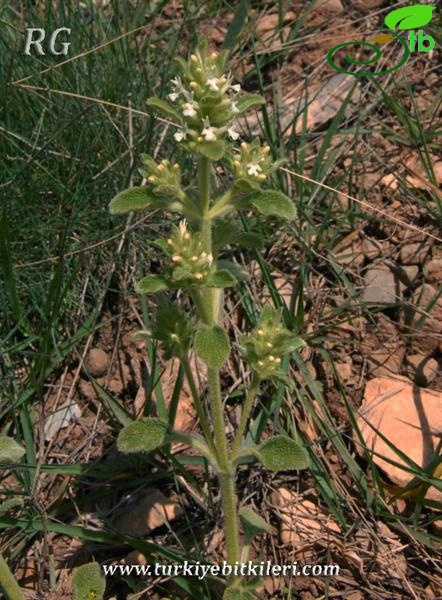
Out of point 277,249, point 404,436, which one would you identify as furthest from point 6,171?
point 404,436

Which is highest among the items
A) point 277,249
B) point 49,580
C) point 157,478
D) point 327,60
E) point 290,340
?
point 327,60

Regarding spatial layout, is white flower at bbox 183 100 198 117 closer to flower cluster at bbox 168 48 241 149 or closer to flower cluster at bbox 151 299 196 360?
flower cluster at bbox 168 48 241 149

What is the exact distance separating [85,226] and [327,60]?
1.56 meters

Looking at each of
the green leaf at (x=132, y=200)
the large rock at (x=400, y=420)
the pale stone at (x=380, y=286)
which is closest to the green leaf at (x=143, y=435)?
the green leaf at (x=132, y=200)

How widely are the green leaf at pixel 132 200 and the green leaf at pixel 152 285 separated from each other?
0.21m

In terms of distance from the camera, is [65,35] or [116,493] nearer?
[116,493]

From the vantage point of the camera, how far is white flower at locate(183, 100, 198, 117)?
7.25 feet

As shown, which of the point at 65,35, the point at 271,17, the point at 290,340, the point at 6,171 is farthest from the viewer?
the point at 271,17

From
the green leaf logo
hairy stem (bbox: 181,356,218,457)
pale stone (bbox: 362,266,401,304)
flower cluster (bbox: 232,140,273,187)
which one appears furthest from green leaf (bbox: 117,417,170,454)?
the green leaf logo

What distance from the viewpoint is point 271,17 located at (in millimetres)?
4730

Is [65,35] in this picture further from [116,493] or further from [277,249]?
[116,493]

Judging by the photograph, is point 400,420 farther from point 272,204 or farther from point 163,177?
point 163,177

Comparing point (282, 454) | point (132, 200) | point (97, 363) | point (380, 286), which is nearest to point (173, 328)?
point (132, 200)

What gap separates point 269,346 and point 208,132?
2.20 ft
